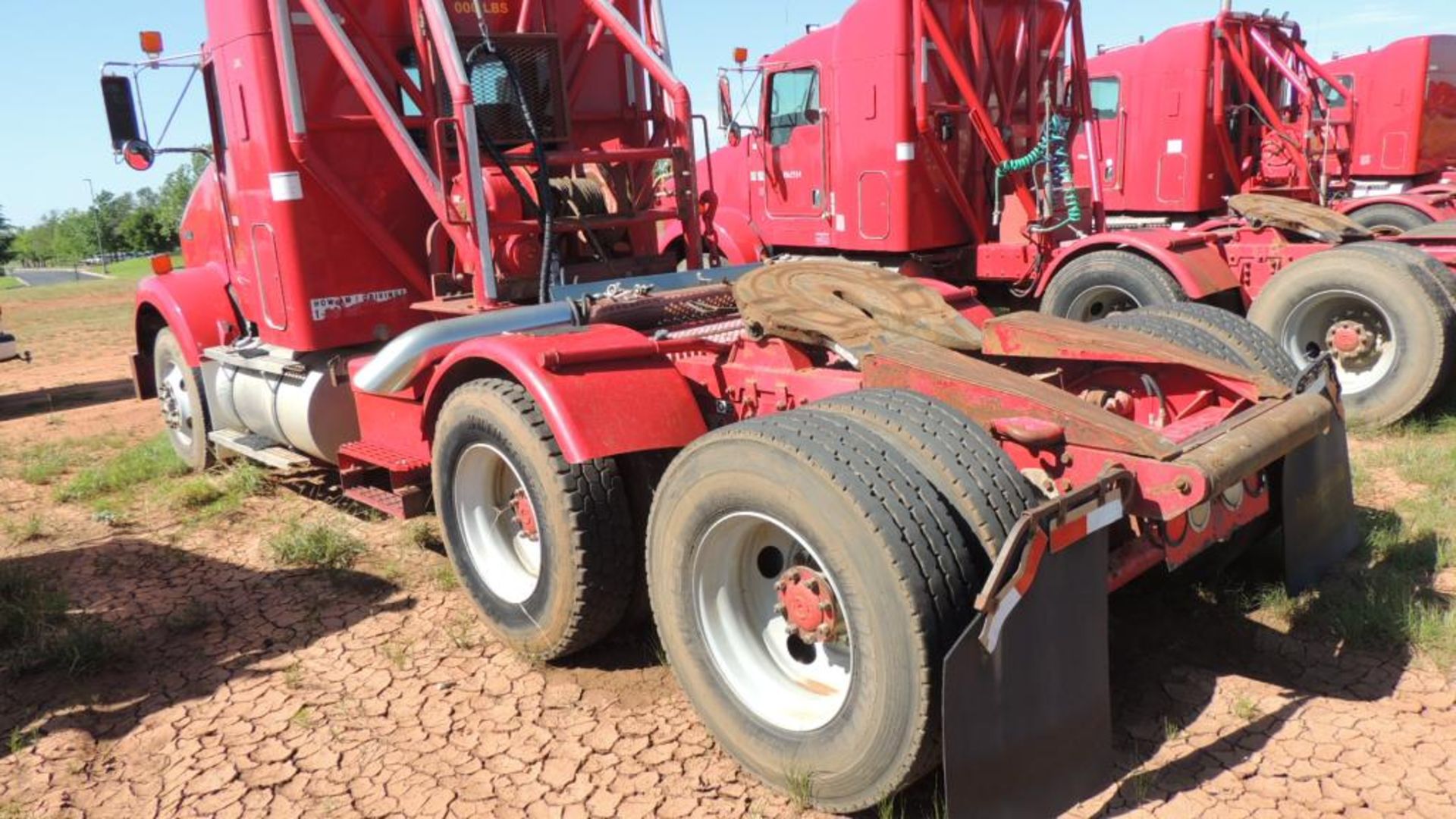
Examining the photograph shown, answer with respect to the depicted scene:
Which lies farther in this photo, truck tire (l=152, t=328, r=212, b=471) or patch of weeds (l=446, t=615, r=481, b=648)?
truck tire (l=152, t=328, r=212, b=471)

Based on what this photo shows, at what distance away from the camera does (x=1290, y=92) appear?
10.7 metres

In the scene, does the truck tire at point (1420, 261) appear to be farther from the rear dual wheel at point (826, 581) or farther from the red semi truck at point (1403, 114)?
the red semi truck at point (1403, 114)

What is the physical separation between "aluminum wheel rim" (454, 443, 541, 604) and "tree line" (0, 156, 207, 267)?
191 feet

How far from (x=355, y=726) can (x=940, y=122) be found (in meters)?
6.67

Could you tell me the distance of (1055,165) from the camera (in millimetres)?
8227


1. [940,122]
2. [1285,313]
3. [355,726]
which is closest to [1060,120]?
[940,122]

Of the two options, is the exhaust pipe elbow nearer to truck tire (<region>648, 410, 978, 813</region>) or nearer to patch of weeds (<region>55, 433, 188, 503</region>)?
truck tire (<region>648, 410, 978, 813</region>)

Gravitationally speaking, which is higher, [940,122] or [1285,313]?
[940,122]

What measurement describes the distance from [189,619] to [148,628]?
164 millimetres

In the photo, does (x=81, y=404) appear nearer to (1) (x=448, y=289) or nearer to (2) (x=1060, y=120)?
(1) (x=448, y=289)

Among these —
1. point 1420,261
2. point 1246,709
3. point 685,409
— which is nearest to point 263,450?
point 685,409

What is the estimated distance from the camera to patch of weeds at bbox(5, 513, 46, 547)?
575 cm

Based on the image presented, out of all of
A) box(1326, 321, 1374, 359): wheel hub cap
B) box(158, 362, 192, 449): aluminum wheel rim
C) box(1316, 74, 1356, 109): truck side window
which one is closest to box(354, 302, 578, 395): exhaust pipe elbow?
box(158, 362, 192, 449): aluminum wheel rim

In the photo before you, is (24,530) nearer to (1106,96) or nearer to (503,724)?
(503,724)
